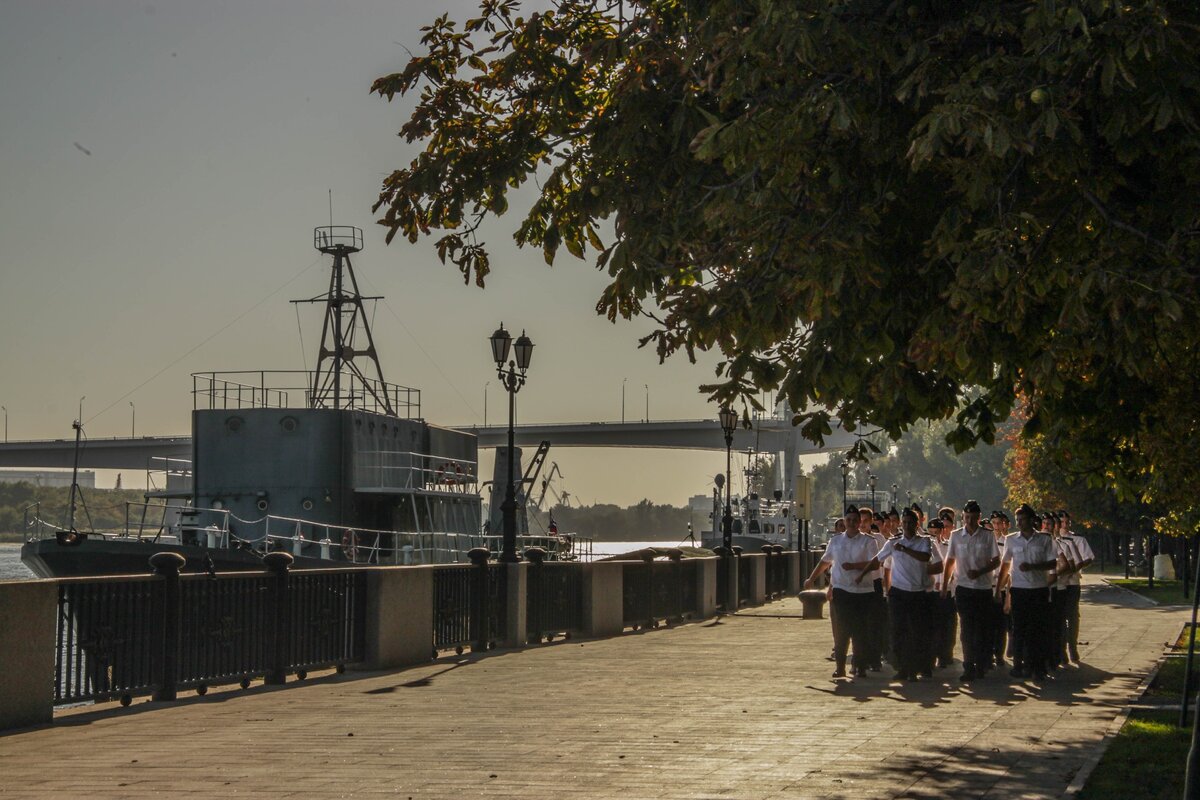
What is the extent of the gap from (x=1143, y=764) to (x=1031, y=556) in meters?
6.78

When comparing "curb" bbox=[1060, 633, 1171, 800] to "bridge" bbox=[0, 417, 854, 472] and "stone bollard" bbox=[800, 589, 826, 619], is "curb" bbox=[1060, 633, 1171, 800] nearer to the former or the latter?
"stone bollard" bbox=[800, 589, 826, 619]

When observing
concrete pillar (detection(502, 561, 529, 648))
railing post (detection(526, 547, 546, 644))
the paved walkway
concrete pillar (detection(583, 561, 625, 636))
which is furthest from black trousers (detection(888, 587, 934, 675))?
concrete pillar (detection(583, 561, 625, 636))

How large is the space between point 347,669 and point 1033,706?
752cm

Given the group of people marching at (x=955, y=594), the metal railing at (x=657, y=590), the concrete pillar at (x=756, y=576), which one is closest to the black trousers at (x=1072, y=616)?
the group of people marching at (x=955, y=594)

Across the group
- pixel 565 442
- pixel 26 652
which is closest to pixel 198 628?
pixel 26 652

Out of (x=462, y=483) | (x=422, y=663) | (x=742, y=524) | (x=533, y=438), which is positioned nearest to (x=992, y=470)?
(x=533, y=438)

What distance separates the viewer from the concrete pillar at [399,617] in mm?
17422

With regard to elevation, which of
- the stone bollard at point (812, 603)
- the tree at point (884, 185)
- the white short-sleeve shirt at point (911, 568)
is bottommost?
the stone bollard at point (812, 603)

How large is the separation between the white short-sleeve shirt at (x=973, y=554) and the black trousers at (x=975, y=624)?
0.31 feet

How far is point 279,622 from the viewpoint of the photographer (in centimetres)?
1574

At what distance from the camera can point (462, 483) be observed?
135ft

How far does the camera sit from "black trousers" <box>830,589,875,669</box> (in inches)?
650

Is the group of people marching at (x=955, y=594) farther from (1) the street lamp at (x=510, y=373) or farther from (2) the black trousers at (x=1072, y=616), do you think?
(1) the street lamp at (x=510, y=373)

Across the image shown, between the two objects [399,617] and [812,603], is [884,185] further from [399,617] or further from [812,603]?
[812,603]
